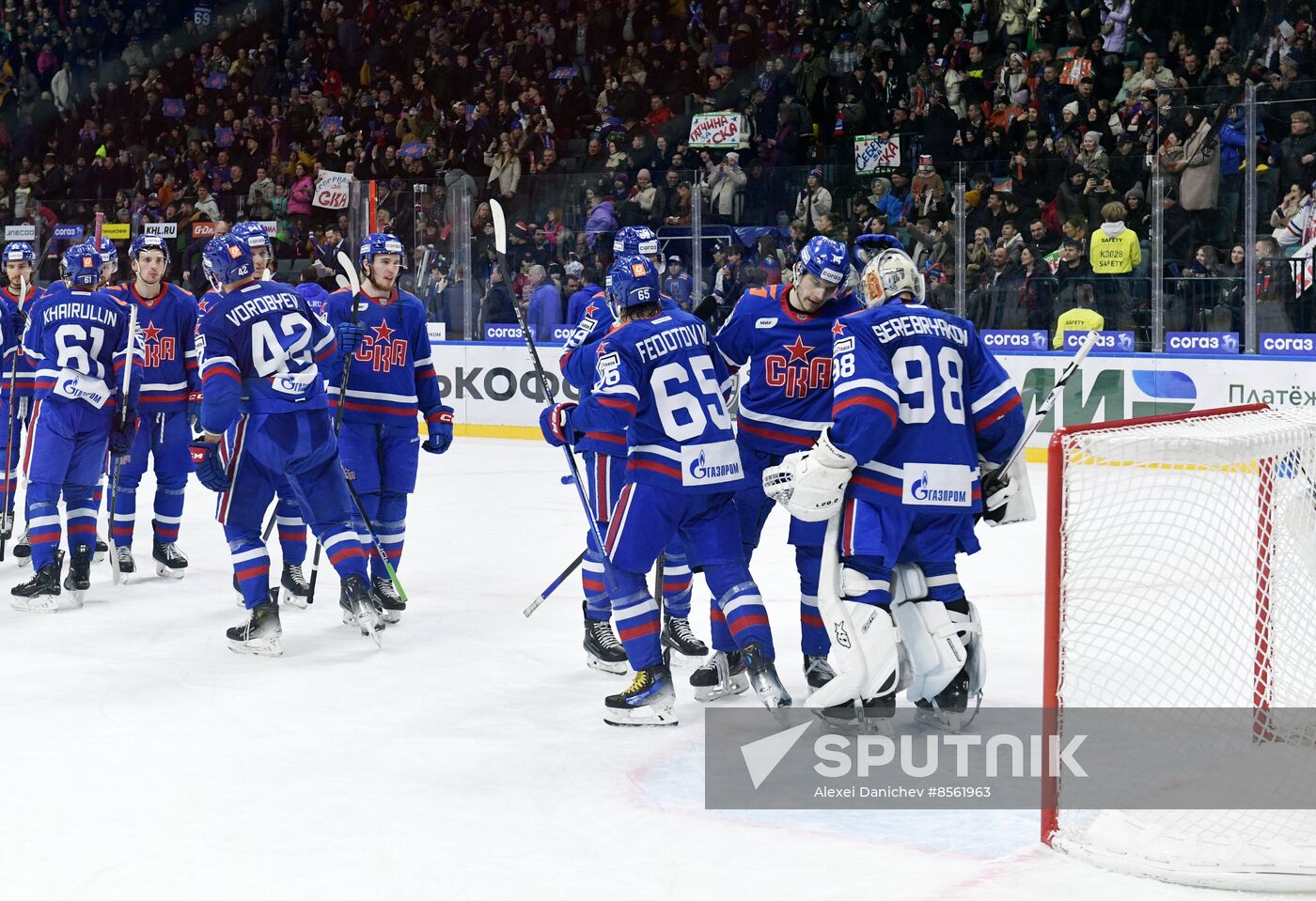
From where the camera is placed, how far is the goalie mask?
421 cm

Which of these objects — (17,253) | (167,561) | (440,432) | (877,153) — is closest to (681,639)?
(440,432)

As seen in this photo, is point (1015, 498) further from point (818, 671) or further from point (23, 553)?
point (23, 553)

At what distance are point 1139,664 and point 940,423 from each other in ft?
3.31

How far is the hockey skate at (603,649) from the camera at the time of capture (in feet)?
16.8

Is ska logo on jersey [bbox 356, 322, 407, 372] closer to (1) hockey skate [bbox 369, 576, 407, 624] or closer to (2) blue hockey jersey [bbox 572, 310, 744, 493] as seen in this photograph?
(1) hockey skate [bbox 369, 576, 407, 624]

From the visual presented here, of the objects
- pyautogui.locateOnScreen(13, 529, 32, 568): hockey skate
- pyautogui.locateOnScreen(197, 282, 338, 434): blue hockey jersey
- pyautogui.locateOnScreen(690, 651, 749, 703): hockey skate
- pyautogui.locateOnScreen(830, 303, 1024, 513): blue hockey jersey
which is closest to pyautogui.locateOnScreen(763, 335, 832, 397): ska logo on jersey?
pyautogui.locateOnScreen(830, 303, 1024, 513): blue hockey jersey

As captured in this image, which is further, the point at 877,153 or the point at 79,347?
the point at 877,153

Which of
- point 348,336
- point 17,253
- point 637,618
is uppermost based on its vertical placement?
point 17,253

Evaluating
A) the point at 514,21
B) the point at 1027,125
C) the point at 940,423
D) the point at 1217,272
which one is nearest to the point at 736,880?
the point at 940,423

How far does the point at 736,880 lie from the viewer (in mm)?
3182

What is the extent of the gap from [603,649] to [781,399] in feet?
3.53

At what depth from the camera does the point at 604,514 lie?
527cm

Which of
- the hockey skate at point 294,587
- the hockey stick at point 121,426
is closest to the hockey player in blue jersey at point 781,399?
the hockey skate at point 294,587

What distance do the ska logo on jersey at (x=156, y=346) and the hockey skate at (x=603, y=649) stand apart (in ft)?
8.92
